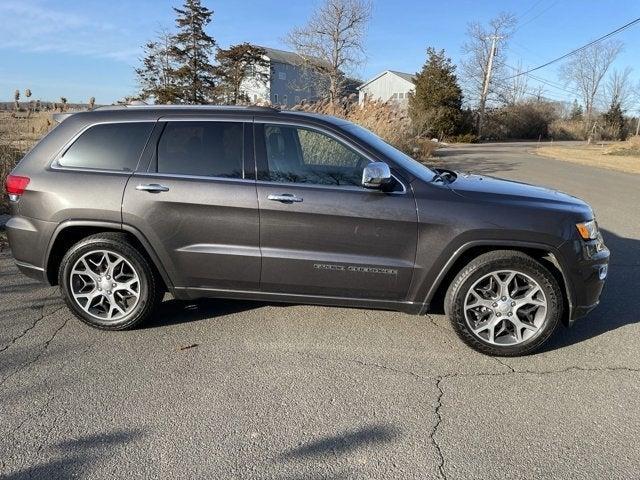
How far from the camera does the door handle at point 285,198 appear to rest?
3.60 metres

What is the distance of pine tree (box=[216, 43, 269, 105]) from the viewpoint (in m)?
30.5

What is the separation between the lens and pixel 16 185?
12.9 feet

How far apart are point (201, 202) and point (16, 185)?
166 centimetres

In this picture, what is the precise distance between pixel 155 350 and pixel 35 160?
1.94 meters

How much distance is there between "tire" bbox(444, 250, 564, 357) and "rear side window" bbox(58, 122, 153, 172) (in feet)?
9.18

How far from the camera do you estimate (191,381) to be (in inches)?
126

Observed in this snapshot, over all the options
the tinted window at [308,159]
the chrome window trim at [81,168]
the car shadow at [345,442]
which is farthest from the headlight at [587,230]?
the chrome window trim at [81,168]

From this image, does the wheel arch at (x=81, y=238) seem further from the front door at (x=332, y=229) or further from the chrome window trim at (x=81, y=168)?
the front door at (x=332, y=229)

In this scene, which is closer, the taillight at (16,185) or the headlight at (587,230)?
the headlight at (587,230)

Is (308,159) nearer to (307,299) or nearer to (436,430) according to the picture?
(307,299)

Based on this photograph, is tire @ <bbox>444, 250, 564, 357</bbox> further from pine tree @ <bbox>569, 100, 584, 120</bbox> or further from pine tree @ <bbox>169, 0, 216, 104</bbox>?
pine tree @ <bbox>569, 100, 584, 120</bbox>

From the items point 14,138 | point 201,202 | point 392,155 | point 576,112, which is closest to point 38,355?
point 201,202

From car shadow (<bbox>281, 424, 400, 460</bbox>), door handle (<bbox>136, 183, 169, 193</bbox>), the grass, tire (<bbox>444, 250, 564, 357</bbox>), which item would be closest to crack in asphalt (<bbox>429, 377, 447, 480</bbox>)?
car shadow (<bbox>281, 424, 400, 460</bbox>)

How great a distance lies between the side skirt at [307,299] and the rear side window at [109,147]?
1153 mm
